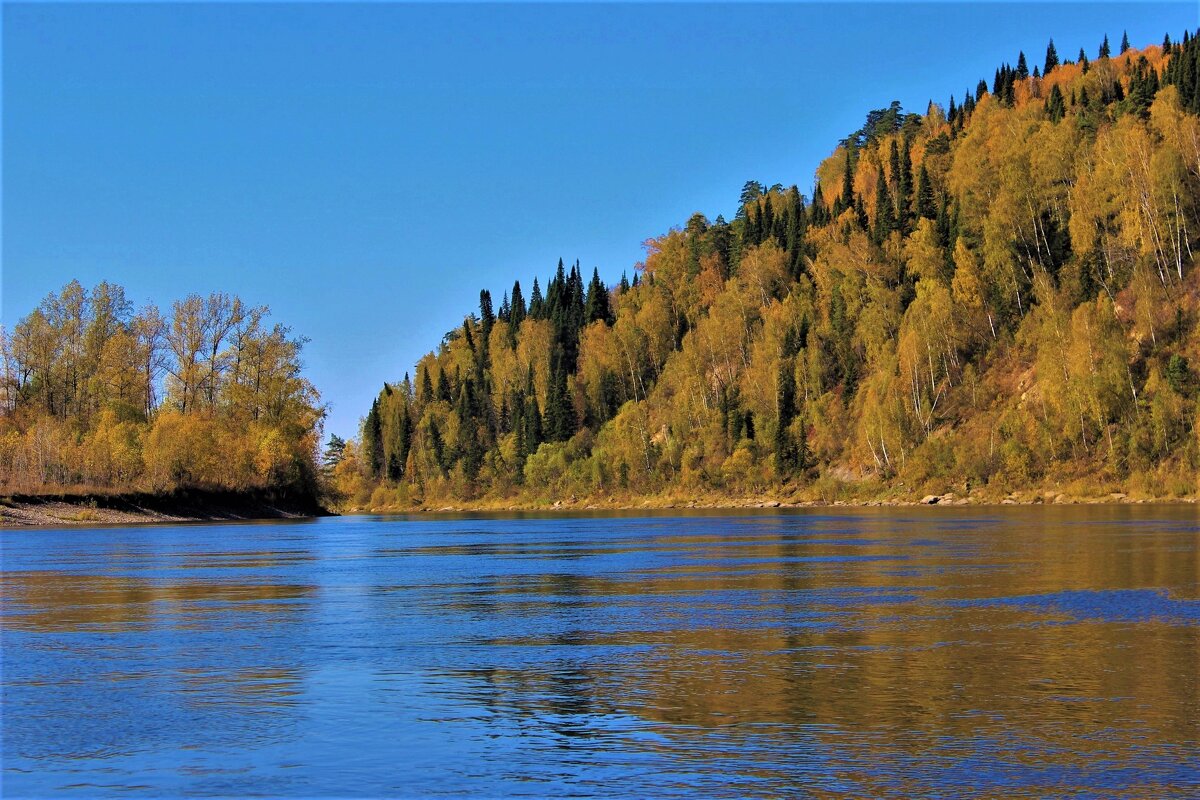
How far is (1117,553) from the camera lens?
3972 cm

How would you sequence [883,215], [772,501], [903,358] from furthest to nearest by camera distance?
[883,215]
[772,501]
[903,358]

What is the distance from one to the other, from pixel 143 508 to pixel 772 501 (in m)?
63.7

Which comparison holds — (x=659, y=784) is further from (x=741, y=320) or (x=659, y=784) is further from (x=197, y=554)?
(x=741, y=320)

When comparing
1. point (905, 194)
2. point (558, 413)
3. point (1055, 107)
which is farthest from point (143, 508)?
point (1055, 107)

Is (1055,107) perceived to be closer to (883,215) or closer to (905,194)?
(905,194)

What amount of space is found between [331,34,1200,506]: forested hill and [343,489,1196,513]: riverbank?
1097mm

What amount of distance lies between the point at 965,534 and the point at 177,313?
78.0 meters

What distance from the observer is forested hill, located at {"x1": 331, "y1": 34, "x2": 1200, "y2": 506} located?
326ft

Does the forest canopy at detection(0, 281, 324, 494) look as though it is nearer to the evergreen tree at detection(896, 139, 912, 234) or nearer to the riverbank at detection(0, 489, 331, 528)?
the riverbank at detection(0, 489, 331, 528)

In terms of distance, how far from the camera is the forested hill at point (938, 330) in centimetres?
9944

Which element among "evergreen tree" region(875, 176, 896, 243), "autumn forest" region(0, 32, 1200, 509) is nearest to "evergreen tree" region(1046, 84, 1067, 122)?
"autumn forest" region(0, 32, 1200, 509)

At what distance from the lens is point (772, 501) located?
12912 cm

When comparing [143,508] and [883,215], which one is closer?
[143,508]

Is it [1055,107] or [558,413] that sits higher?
[1055,107]
